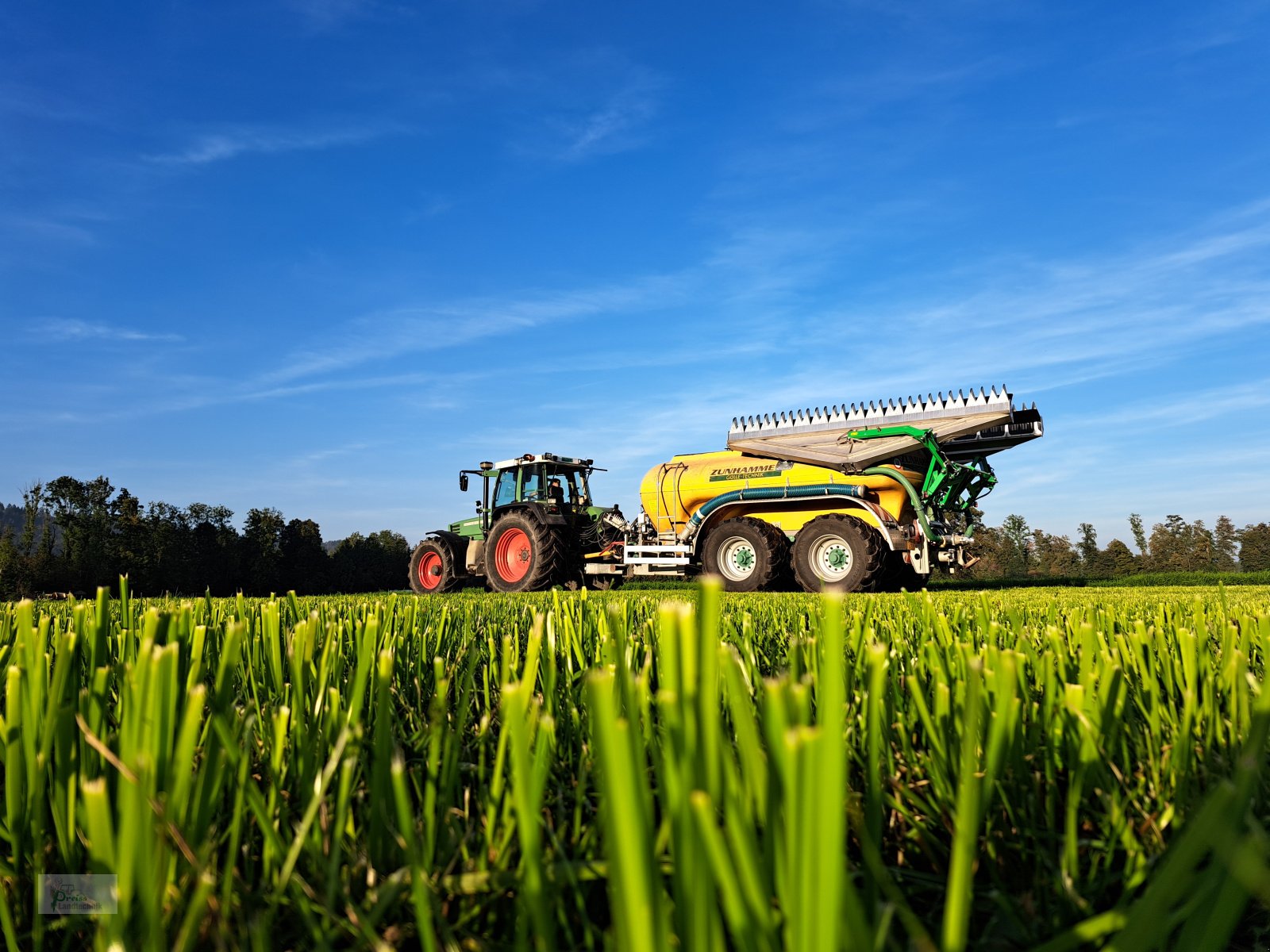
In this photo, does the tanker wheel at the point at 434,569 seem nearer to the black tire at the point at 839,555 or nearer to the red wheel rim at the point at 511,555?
the red wheel rim at the point at 511,555

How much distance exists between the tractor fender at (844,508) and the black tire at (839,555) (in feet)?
0.49

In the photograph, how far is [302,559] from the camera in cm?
3709

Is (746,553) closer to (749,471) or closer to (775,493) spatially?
(775,493)

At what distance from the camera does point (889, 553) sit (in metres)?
10.8

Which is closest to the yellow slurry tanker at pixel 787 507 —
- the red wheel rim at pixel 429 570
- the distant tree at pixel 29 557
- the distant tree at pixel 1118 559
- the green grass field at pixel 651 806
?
the red wheel rim at pixel 429 570

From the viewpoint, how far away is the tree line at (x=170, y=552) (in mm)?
30531

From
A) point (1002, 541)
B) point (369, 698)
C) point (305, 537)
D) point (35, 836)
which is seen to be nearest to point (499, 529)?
point (369, 698)

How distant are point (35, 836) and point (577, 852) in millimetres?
600

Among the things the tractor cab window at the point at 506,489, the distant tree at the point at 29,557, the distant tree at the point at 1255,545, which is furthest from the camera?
the distant tree at the point at 1255,545

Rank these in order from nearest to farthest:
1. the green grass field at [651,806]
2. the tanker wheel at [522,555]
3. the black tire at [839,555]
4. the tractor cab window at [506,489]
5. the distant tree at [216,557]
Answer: the green grass field at [651,806] < the black tire at [839,555] < the tanker wheel at [522,555] < the tractor cab window at [506,489] < the distant tree at [216,557]

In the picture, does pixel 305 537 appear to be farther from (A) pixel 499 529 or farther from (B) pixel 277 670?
(B) pixel 277 670

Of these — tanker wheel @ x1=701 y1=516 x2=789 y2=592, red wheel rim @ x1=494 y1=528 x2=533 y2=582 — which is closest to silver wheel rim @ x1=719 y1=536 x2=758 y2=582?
tanker wheel @ x1=701 y1=516 x2=789 y2=592

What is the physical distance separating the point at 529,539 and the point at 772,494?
4.18 m

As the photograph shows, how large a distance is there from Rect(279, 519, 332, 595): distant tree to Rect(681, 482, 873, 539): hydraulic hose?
1140 inches
